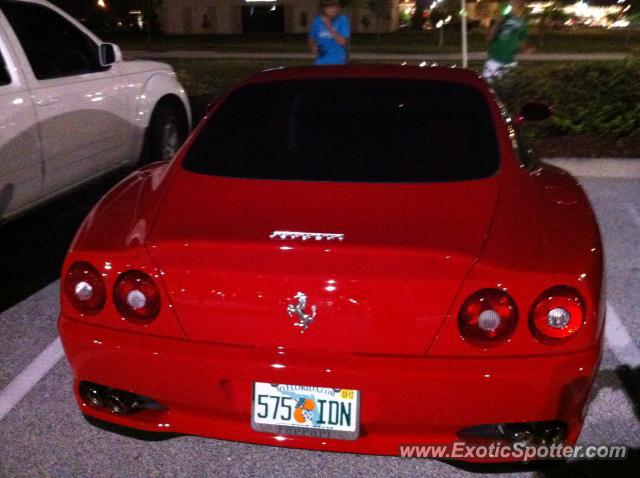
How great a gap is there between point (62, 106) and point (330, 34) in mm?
4255

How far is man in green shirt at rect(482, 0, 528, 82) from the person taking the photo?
849 centimetres

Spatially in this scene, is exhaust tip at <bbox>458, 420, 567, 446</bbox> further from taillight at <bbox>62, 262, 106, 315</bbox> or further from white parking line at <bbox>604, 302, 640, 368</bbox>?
white parking line at <bbox>604, 302, 640, 368</bbox>

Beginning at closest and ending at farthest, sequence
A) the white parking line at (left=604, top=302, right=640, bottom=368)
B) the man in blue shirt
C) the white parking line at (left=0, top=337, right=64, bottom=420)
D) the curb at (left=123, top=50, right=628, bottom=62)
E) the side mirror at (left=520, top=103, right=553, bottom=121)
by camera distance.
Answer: the white parking line at (left=0, top=337, right=64, bottom=420), the white parking line at (left=604, top=302, right=640, bottom=368), the side mirror at (left=520, top=103, right=553, bottom=121), the man in blue shirt, the curb at (left=123, top=50, right=628, bottom=62)

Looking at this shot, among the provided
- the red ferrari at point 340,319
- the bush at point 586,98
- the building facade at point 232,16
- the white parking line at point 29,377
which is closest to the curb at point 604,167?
the bush at point 586,98

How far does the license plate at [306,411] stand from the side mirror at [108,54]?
4.18m

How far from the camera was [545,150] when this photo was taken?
795 centimetres

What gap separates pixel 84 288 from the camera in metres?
2.61

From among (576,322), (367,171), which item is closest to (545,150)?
(367,171)

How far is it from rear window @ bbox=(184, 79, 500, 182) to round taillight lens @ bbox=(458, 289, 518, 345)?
772 mm

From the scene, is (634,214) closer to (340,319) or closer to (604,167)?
(604,167)

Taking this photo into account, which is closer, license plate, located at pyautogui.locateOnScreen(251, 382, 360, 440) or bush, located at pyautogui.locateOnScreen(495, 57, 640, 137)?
license plate, located at pyautogui.locateOnScreen(251, 382, 360, 440)

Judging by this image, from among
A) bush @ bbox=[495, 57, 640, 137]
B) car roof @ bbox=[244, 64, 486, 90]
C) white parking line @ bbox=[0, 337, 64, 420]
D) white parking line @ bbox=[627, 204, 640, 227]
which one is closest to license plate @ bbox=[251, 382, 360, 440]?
white parking line @ bbox=[0, 337, 64, 420]

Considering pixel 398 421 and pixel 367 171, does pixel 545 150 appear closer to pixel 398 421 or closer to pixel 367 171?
pixel 367 171

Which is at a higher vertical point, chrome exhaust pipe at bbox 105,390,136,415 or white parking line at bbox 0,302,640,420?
chrome exhaust pipe at bbox 105,390,136,415
